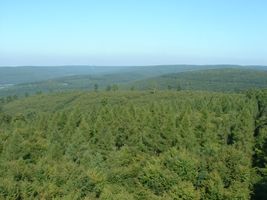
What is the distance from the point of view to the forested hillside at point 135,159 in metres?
51.0

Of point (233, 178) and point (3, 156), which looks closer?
point (233, 178)

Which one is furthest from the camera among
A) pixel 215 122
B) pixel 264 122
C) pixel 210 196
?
pixel 264 122

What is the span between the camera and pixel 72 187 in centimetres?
5131

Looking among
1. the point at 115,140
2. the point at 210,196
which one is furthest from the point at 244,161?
the point at 115,140

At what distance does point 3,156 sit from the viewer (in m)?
73.1

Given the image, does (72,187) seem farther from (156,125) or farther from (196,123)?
(196,123)

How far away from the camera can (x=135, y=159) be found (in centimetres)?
7012

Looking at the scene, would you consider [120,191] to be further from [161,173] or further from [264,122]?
[264,122]

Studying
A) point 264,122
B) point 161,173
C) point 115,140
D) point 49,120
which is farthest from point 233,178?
point 49,120

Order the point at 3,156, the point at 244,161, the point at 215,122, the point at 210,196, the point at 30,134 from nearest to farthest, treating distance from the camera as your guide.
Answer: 1. the point at 210,196
2. the point at 244,161
3. the point at 3,156
4. the point at 30,134
5. the point at 215,122

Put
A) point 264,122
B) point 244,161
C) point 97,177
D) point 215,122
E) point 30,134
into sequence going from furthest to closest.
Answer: point 264,122 < point 215,122 < point 30,134 < point 244,161 < point 97,177

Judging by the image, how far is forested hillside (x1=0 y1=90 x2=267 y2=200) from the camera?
51000 mm

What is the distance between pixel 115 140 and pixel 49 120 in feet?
71.7

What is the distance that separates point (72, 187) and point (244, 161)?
21.1 meters
